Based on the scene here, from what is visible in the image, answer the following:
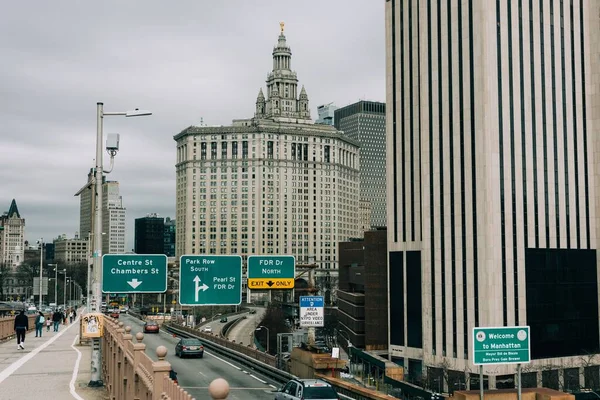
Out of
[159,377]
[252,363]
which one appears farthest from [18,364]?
[159,377]

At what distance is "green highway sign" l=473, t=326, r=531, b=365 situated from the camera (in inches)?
1049

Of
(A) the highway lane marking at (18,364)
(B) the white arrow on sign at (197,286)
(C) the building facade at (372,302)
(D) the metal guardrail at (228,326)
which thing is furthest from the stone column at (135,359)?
(D) the metal guardrail at (228,326)

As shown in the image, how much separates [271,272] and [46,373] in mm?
11279

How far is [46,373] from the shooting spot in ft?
88.1

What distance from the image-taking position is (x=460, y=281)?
3253 inches

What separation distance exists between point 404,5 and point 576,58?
23.5 m

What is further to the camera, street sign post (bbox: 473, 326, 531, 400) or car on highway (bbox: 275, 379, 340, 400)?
street sign post (bbox: 473, 326, 531, 400)

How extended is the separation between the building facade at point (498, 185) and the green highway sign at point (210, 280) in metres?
53.8

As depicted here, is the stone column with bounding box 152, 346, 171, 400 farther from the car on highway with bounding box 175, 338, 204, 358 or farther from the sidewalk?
the car on highway with bounding box 175, 338, 204, 358

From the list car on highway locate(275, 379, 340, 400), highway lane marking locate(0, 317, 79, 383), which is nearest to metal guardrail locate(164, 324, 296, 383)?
car on highway locate(275, 379, 340, 400)

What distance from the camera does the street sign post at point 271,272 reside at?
33.1 metres

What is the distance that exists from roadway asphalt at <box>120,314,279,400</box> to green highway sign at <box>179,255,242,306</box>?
4.32 m

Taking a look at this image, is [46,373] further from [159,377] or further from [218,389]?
[218,389]

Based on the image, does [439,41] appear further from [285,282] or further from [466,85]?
[285,282]
